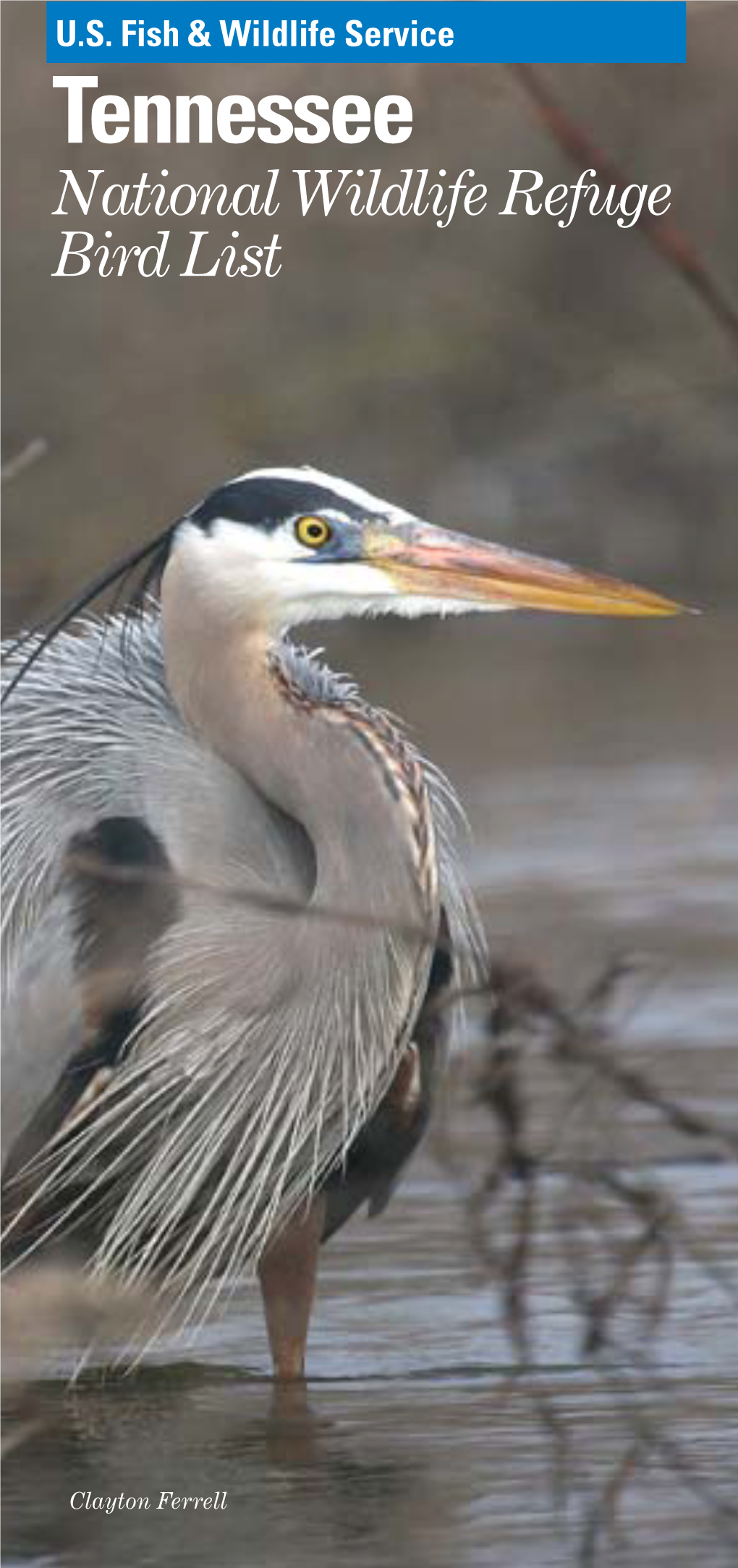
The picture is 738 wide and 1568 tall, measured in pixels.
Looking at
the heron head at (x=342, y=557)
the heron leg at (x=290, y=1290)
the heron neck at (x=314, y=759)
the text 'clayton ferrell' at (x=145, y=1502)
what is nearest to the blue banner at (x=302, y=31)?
the heron head at (x=342, y=557)

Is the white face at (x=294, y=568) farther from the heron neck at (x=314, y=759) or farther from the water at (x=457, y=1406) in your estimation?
the water at (x=457, y=1406)

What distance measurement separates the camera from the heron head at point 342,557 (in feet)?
17.1

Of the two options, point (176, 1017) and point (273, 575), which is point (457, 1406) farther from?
point (273, 575)

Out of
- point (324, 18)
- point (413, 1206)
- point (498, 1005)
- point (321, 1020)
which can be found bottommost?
point (413, 1206)

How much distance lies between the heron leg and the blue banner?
1.81 m

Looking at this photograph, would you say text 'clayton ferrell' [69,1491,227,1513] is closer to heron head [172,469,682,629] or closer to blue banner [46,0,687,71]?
heron head [172,469,682,629]

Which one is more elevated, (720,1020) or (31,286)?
(31,286)

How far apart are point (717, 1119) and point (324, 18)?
269 centimetres

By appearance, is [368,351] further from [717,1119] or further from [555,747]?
[717,1119]

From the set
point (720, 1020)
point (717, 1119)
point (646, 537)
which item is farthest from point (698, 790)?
point (646, 537)

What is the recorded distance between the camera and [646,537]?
15930mm

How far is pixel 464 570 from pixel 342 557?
0.62 ft

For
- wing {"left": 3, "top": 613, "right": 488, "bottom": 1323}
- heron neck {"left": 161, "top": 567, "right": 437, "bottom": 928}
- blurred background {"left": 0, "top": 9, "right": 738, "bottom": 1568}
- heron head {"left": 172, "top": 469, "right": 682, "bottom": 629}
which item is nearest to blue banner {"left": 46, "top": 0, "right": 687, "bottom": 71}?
heron head {"left": 172, "top": 469, "right": 682, "bottom": 629}

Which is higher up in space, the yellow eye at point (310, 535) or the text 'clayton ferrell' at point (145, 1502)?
the yellow eye at point (310, 535)
